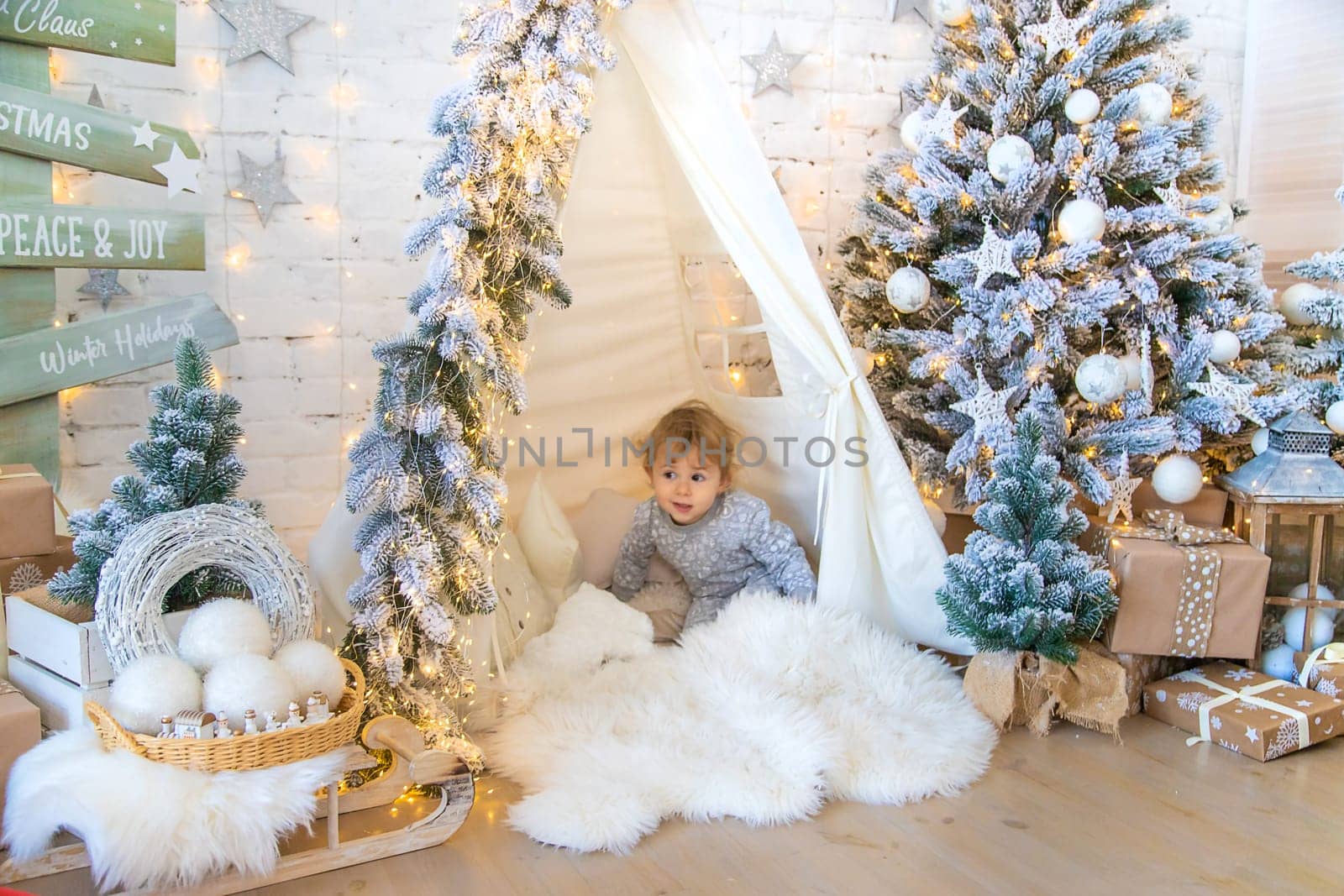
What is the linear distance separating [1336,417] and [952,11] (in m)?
1.40

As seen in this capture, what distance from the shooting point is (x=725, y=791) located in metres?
1.92

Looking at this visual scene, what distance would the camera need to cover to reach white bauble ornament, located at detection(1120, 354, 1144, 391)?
2.65 metres

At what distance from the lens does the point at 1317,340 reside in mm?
2832

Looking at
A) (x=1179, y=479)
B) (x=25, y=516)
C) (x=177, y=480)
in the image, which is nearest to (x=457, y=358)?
(x=177, y=480)

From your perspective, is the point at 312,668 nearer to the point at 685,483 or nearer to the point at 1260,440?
the point at 685,483

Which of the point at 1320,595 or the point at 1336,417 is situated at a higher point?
the point at 1336,417

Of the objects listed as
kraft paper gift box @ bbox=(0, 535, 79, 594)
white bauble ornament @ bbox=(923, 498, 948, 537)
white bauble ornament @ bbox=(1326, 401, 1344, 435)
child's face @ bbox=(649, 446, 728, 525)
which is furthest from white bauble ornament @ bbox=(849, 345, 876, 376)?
kraft paper gift box @ bbox=(0, 535, 79, 594)

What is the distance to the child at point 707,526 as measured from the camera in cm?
269

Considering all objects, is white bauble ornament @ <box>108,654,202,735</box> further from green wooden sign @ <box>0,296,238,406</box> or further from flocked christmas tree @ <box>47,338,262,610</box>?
green wooden sign @ <box>0,296,238,406</box>

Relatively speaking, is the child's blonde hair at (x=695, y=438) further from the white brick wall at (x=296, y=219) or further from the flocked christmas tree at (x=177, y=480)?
the flocked christmas tree at (x=177, y=480)

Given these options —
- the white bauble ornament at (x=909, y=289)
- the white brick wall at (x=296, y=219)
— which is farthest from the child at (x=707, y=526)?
the white brick wall at (x=296, y=219)

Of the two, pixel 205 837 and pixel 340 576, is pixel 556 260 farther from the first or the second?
pixel 205 837

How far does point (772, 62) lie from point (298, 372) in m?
1.63

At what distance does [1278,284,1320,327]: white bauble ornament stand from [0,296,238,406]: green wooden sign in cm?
269
